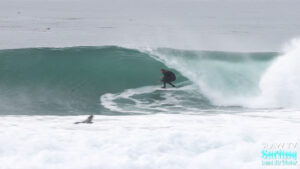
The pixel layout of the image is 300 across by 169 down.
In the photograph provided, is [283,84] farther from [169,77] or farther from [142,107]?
[142,107]

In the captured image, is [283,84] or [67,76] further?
[67,76]

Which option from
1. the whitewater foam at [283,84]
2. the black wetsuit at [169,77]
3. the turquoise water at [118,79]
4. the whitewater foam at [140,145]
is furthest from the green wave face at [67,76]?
the whitewater foam at [283,84]

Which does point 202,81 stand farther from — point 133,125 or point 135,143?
point 135,143

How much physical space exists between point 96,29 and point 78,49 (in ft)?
30.3

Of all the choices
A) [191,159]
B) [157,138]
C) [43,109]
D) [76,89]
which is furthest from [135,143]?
[76,89]

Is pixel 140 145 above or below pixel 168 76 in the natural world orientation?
below

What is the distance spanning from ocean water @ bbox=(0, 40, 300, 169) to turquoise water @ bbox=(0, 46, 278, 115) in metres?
0.04

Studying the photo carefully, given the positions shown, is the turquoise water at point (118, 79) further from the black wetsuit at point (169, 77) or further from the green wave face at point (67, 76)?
the black wetsuit at point (169, 77)

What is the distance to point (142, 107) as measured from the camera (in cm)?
1247

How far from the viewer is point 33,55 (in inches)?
752

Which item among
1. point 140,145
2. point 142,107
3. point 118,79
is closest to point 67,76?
point 118,79

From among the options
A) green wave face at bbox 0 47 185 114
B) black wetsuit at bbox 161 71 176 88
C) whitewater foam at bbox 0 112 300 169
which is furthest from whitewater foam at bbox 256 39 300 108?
green wave face at bbox 0 47 185 114

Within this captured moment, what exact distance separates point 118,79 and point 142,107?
165 inches

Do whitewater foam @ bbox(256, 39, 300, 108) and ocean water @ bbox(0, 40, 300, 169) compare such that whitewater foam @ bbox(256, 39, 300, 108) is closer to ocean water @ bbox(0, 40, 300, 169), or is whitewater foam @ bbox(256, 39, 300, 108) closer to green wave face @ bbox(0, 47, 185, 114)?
ocean water @ bbox(0, 40, 300, 169)
